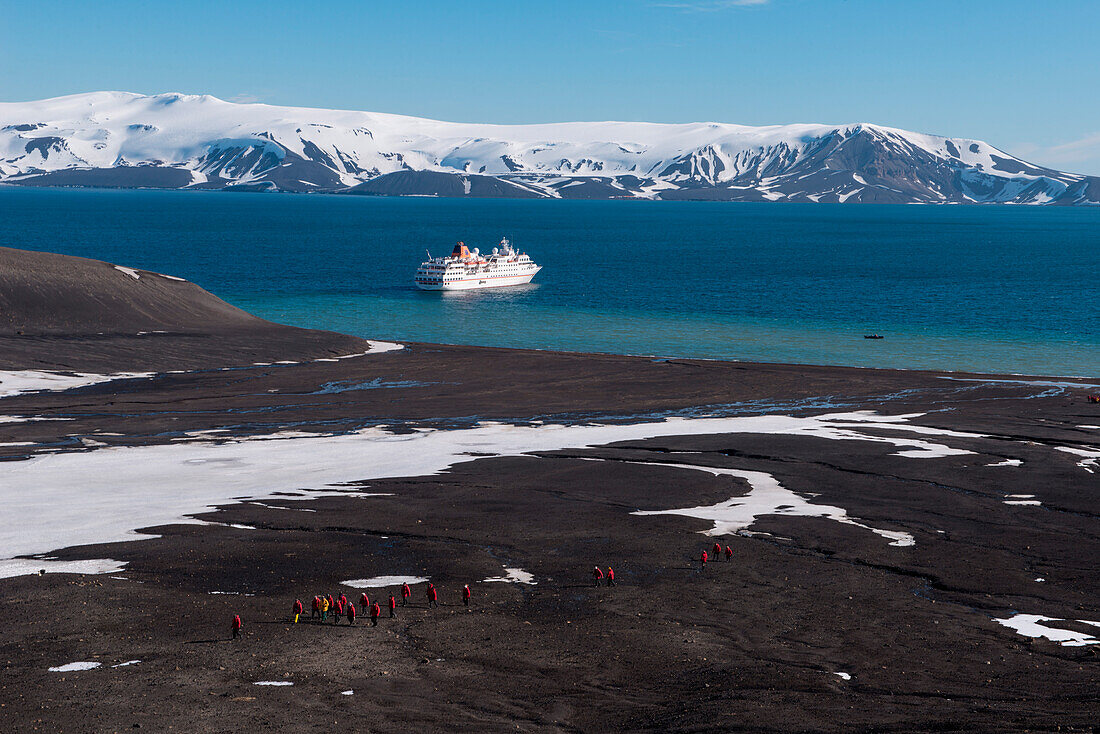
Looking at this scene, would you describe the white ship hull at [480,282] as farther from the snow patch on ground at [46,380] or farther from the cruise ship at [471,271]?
the snow patch on ground at [46,380]

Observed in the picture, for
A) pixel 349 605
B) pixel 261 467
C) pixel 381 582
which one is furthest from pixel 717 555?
pixel 261 467

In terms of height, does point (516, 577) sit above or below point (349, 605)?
below

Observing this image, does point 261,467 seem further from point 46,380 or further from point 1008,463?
point 1008,463

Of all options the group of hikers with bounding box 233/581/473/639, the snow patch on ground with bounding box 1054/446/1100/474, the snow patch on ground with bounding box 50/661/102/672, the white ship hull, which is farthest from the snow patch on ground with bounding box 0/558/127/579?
the white ship hull

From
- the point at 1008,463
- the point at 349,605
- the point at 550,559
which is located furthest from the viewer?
the point at 1008,463

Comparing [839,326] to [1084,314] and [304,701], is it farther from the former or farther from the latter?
[304,701]

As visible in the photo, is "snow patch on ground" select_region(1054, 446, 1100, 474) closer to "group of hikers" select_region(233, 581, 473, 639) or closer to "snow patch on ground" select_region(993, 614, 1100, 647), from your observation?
"snow patch on ground" select_region(993, 614, 1100, 647)

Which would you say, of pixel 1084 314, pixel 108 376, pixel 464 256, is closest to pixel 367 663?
pixel 108 376
